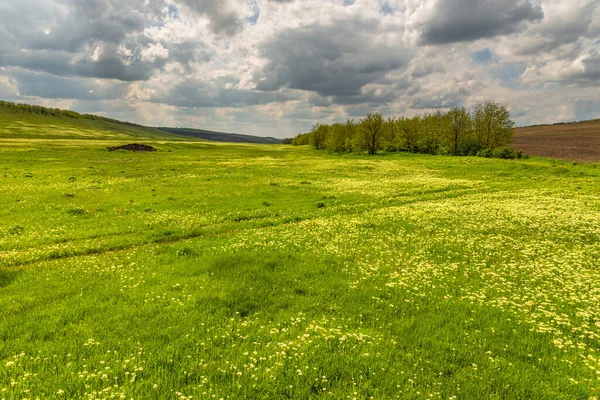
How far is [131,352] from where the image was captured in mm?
8273

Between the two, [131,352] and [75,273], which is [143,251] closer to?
[75,273]

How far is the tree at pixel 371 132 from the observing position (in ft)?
348

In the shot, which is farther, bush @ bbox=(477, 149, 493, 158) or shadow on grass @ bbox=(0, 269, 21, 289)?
bush @ bbox=(477, 149, 493, 158)

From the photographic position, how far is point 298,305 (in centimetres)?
1120

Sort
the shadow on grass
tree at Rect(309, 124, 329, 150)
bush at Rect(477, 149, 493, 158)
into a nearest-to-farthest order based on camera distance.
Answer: the shadow on grass < bush at Rect(477, 149, 493, 158) < tree at Rect(309, 124, 329, 150)

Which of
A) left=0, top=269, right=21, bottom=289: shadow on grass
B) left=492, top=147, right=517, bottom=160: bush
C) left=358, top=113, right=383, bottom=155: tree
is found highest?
left=358, top=113, right=383, bottom=155: tree

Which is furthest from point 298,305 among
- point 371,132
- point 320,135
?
point 320,135

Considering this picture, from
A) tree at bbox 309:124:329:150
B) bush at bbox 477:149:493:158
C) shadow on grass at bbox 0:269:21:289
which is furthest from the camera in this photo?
tree at bbox 309:124:329:150

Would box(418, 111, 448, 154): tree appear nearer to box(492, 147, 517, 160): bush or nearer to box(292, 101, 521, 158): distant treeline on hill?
box(292, 101, 521, 158): distant treeline on hill

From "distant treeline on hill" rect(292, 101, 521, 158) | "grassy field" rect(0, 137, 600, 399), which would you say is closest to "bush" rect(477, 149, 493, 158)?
"distant treeline on hill" rect(292, 101, 521, 158)

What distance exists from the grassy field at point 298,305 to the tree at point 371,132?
84.2 metres

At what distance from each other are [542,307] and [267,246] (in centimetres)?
1210

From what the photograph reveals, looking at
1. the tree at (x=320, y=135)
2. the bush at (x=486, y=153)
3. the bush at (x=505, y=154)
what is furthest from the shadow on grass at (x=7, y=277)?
the tree at (x=320, y=135)

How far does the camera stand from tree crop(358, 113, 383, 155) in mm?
106188
